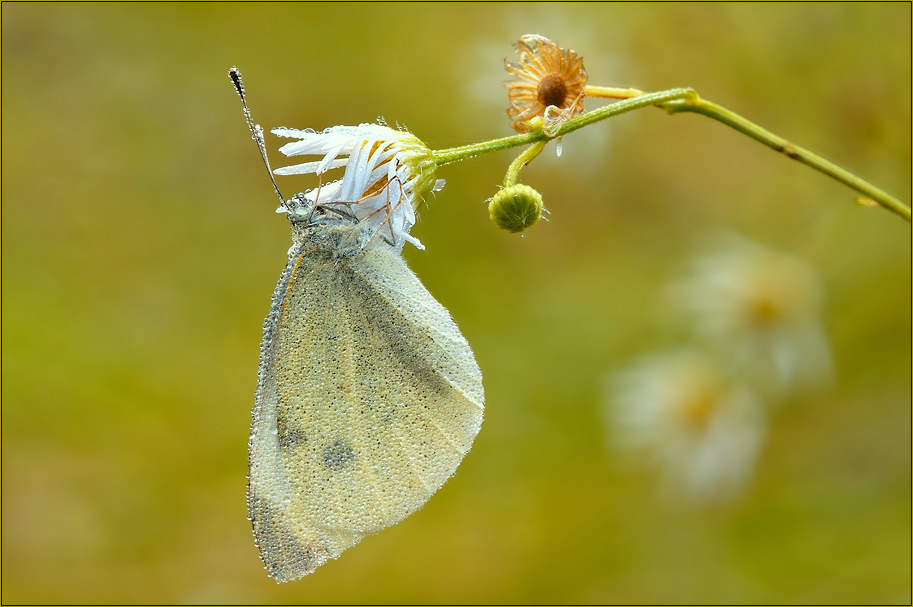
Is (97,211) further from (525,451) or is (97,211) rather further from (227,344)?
(525,451)

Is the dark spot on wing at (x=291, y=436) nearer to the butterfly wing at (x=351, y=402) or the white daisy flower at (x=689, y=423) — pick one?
the butterfly wing at (x=351, y=402)

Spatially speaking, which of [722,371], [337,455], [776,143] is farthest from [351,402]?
[722,371]

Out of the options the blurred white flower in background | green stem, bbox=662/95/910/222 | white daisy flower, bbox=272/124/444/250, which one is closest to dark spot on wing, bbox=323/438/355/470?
white daisy flower, bbox=272/124/444/250

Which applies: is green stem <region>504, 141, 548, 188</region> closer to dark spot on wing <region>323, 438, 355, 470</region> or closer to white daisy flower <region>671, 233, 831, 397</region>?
dark spot on wing <region>323, 438, 355, 470</region>

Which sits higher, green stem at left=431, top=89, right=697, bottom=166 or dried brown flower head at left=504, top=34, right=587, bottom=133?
dried brown flower head at left=504, top=34, right=587, bottom=133

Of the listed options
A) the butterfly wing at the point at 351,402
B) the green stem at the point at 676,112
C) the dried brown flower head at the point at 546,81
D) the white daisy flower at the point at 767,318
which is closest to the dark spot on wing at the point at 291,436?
the butterfly wing at the point at 351,402

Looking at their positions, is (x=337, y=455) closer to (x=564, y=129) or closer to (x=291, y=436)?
(x=291, y=436)

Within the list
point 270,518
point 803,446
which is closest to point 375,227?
point 270,518
